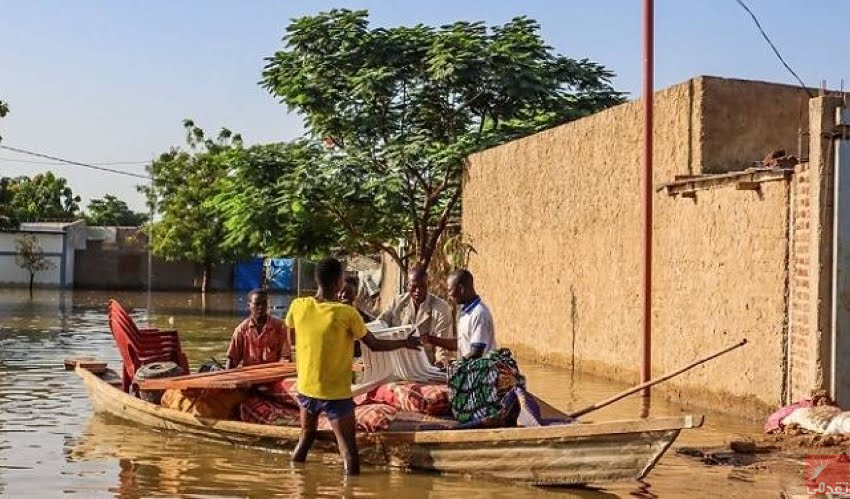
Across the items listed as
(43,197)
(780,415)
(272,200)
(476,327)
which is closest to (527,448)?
(476,327)

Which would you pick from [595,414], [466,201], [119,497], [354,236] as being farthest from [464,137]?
[119,497]

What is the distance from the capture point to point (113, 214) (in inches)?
2783

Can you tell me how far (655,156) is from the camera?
532 inches

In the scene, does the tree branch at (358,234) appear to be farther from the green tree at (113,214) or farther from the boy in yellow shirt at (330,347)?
the green tree at (113,214)

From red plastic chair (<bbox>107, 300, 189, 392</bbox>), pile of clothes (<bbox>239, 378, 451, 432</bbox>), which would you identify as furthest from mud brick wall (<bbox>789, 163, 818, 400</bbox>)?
red plastic chair (<bbox>107, 300, 189, 392</bbox>)

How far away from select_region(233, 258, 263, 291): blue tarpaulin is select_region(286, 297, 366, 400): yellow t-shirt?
41417 millimetres

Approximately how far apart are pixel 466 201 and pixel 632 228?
7.14 m

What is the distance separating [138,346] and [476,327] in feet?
15.1

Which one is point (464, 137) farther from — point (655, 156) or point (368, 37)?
point (655, 156)

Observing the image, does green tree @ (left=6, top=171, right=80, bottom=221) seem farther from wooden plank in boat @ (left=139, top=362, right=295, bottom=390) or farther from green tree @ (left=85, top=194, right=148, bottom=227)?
wooden plank in boat @ (left=139, top=362, right=295, bottom=390)

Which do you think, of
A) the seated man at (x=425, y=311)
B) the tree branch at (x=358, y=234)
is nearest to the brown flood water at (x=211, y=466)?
the seated man at (x=425, y=311)

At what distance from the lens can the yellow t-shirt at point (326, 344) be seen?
27.1ft

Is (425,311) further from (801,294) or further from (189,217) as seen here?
(189,217)

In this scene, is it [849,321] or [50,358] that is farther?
[50,358]
